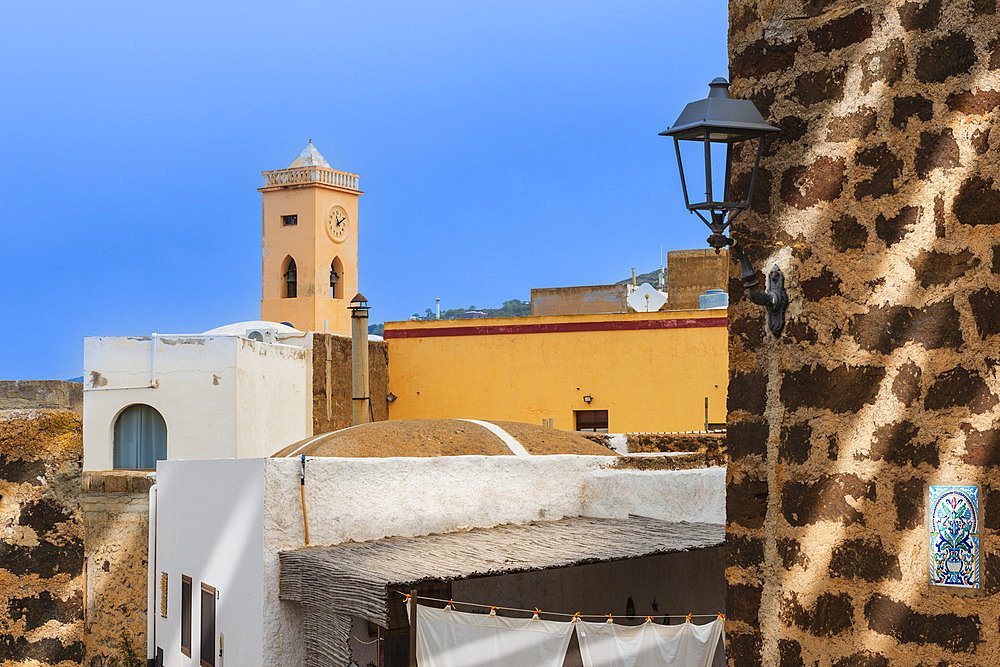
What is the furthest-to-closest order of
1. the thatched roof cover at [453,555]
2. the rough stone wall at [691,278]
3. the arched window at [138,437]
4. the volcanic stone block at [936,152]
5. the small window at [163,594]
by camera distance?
the rough stone wall at [691,278], the arched window at [138,437], the small window at [163,594], the thatched roof cover at [453,555], the volcanic stone block at [936,152]

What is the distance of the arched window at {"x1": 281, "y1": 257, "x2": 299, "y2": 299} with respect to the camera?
40594 millimetres

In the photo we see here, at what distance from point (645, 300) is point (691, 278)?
2544 millimetres

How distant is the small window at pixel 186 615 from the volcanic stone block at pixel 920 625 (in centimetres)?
950

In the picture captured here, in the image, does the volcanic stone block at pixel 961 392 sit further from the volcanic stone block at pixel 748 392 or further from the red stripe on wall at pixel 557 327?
the red stripe on wall at pixel 557 327

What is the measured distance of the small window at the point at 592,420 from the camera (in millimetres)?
23234

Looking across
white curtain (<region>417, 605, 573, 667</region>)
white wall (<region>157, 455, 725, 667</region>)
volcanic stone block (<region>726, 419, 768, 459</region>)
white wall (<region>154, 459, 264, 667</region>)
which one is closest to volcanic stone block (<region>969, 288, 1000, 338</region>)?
volcanic stone block (<region>726, 419, 768, 459</region>)

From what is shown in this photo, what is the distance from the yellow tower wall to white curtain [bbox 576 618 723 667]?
108 ft

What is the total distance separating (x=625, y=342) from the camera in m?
22.9

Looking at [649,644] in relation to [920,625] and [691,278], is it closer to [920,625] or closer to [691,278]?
[920,625]

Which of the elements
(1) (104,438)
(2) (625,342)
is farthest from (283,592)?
(2) (625,342)

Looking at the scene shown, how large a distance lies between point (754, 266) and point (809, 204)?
33 centimetres

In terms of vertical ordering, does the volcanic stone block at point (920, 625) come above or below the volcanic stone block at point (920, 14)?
below

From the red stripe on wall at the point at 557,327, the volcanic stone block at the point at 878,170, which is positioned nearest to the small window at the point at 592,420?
the red stripe on wall at the point at 557,327

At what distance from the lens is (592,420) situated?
23391 mm
